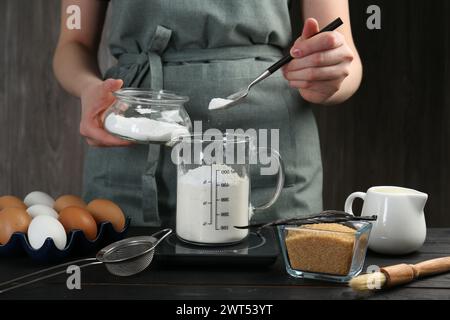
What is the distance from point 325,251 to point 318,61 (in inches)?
15.7

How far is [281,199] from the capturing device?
1.26 metres

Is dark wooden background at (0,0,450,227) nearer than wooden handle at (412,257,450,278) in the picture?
No

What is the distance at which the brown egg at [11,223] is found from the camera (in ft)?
2.83

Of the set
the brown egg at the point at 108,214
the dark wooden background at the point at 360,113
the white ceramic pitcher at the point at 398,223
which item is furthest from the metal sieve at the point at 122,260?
the dark wooden background at the point at 360,113

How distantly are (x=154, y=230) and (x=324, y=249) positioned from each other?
1.19 ft

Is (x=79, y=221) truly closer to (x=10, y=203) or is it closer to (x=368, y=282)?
(x=10, y=203)

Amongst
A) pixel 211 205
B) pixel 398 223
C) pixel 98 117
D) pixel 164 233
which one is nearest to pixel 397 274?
pixel 398 223

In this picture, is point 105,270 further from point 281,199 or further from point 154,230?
point 281,199

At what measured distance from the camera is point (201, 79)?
1.23m

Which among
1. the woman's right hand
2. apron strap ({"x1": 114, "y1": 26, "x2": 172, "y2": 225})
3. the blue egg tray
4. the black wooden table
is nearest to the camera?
the black wooden table

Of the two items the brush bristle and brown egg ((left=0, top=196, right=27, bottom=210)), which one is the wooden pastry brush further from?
brown egg ((left=0, top=196, right=27, bottom=210))

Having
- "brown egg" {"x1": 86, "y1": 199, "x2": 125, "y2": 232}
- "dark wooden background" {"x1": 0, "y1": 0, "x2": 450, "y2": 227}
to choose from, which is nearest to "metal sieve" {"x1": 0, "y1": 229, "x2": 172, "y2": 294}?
"brown egg" {"x1": 86, "y1": 199, "x2": 125, "y2": 232}

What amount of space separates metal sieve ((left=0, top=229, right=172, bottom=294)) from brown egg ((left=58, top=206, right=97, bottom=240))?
0.17 ft

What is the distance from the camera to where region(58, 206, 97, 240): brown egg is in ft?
2.93
